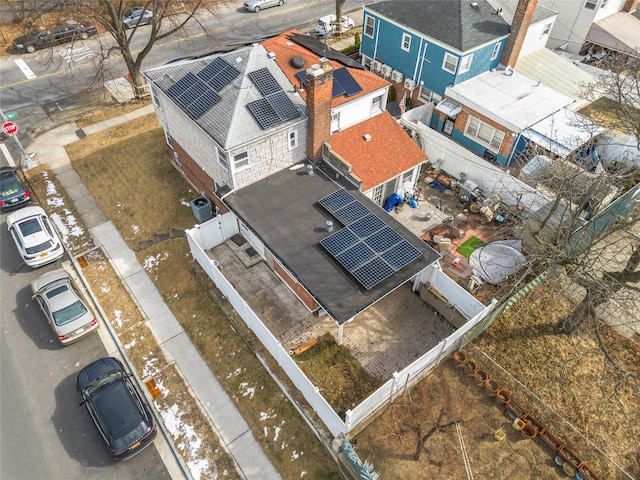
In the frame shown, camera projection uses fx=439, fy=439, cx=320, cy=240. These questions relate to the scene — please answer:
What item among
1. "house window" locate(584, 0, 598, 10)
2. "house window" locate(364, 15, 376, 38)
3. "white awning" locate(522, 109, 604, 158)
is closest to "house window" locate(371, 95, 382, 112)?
"white awning" locate(522, 109, 604, 158)

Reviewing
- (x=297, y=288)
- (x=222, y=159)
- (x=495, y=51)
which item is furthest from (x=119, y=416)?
(x=495, y=51)

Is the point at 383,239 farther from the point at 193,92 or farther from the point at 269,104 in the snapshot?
the point at 193,92

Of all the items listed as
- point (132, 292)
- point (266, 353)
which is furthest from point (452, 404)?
point (132, 292)

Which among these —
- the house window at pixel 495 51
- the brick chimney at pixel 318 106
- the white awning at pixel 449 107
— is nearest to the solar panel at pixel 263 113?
the brick chimney at pixel 318 106

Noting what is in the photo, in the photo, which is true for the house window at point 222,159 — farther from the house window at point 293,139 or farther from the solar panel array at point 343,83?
the solar panel array at point 343,83

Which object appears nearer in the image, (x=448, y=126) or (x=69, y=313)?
(x=69, y=313)

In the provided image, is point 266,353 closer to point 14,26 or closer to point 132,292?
point 132,292
